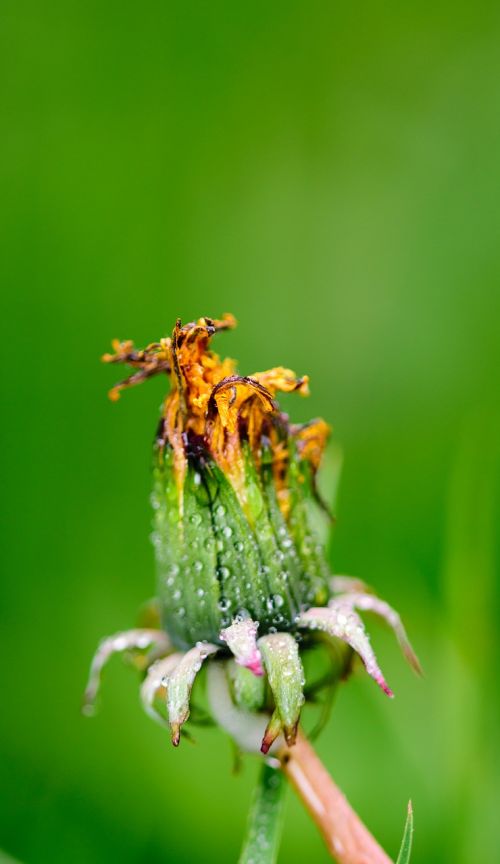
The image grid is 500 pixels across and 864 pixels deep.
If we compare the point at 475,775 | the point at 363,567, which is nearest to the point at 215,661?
the point at 475,775

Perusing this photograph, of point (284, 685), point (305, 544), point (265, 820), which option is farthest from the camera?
point (305, 544)

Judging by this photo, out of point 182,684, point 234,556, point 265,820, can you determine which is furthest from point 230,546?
point 265,820

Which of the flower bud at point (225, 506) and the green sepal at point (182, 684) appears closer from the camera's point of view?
the green sepal at point (182, 684)

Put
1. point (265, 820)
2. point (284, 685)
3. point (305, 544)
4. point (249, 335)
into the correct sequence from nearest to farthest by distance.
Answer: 1. point (284, 685)
2. point (265, 820)
3. point (305, 544)
4. point (249, 335)

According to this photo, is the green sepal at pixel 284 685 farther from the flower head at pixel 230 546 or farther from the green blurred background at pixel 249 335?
the green blurred background at pixel 249 335

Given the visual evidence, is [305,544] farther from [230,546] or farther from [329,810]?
[329,810]

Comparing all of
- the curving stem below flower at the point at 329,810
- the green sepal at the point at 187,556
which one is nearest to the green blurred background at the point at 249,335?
the curving stem below flower at the point at 329,810

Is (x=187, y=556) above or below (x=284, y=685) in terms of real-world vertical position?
above
